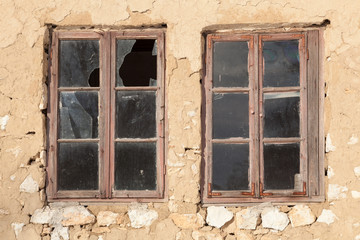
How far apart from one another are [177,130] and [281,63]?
952 millimetres

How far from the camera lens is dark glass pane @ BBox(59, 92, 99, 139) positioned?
4.55 meters

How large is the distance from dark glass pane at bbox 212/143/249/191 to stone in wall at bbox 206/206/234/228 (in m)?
0.17

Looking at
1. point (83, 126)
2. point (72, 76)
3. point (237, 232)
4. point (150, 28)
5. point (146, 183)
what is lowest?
point (237, 232)

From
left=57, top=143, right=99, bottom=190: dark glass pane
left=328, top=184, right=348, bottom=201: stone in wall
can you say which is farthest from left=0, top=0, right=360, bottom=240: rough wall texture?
left=57, top=143, right=99, bottom=190: dark glass pane

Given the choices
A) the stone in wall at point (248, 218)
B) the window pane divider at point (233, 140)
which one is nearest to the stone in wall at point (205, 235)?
the stone in wall at point (248, 218)

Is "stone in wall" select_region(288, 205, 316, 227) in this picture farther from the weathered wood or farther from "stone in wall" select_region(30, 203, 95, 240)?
"stone in wall" select_region(30, 203, 95, 240)

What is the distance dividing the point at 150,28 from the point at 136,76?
0.39 meters

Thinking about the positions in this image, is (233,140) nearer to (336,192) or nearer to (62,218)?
(336,192)

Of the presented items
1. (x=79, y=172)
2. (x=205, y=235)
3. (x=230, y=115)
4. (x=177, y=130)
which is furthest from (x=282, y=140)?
(x=79, y=172)

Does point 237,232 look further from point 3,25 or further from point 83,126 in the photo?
point 3,25

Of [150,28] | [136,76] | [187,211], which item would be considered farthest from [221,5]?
[187,211]

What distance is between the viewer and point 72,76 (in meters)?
4.59

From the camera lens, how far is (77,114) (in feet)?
15.0

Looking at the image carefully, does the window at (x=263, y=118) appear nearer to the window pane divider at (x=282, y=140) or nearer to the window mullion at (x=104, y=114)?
the window pane divider at (x=282, y=140)
